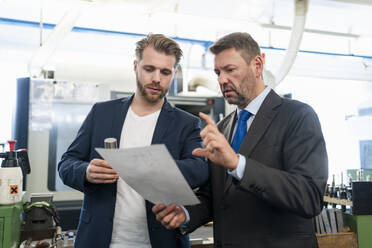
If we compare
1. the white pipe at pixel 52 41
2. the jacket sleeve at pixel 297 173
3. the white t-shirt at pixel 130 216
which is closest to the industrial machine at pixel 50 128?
the white pipe at pixel 52 41

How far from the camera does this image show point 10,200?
152cm

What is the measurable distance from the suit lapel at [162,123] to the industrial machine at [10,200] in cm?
79

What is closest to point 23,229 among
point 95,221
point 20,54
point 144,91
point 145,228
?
point 95,221

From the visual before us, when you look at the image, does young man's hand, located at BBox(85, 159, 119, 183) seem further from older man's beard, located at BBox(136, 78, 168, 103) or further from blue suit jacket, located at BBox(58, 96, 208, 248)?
older man's beard, located at BBox(136, 78, 168, 103)

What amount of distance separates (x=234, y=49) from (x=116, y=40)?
2.83 metres

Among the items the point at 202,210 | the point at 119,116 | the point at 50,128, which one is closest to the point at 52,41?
the point at 50,128

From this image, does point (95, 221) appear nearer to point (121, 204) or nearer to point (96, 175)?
point (121, 204)

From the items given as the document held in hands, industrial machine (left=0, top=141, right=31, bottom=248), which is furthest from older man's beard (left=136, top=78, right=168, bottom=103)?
industrial machine (left=0, top=141, right=31, bottom=248)

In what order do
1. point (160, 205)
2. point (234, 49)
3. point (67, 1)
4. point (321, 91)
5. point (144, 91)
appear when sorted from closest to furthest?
point (160, 205), point (234, 49), point (144, 91), point (67, 1), point (321, 91)

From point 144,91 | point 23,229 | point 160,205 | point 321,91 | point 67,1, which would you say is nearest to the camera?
point 160,205

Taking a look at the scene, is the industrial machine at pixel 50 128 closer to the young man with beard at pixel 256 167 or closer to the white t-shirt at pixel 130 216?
the white t-shirt at pixel 130 216

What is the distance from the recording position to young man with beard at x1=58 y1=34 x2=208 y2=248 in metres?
1.15

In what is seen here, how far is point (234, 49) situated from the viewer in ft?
3.81

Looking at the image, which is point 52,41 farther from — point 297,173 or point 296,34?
point 297,173
